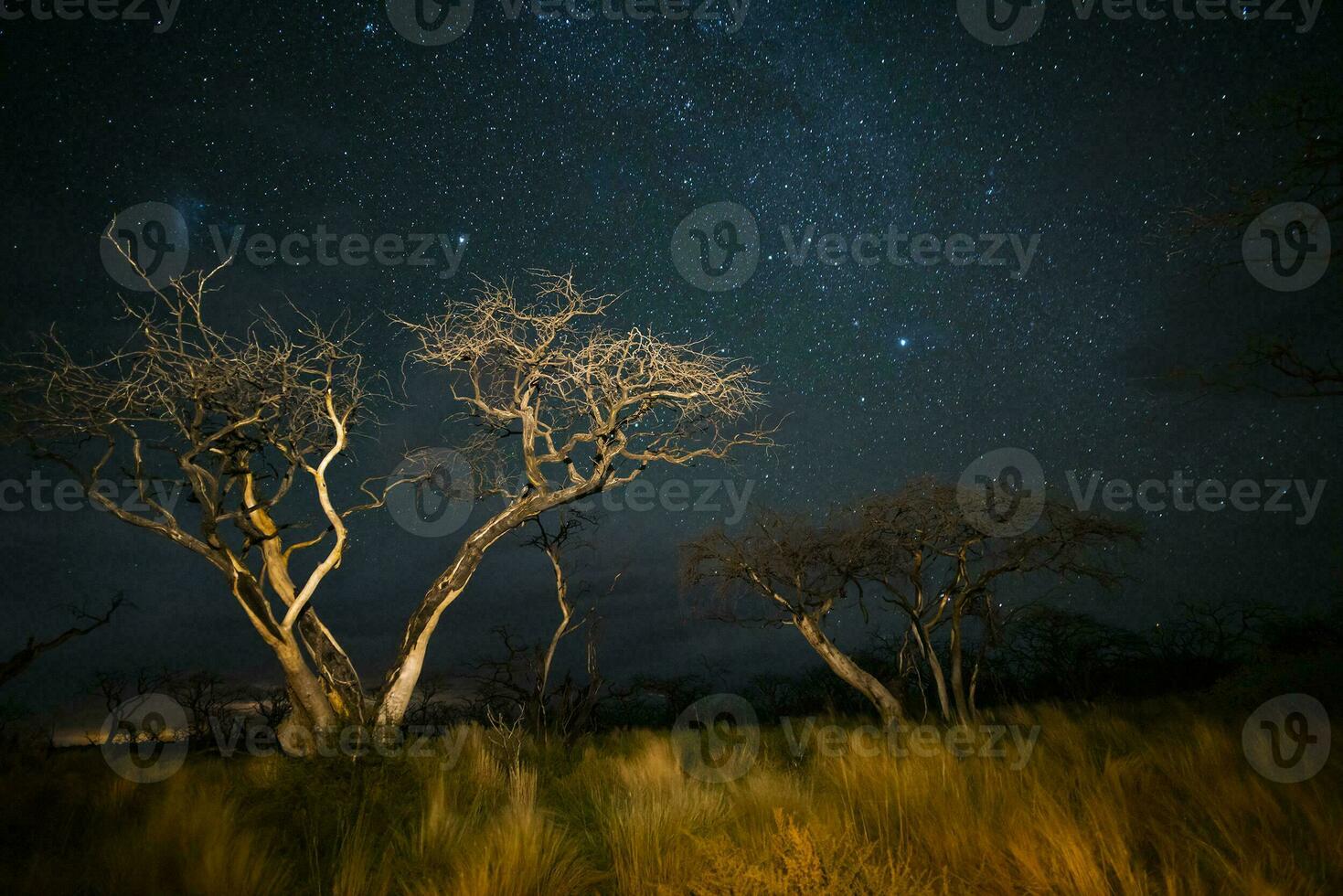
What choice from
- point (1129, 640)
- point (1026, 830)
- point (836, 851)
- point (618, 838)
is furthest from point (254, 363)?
point (1129, 640)

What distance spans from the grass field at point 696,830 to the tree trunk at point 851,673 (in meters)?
8.39

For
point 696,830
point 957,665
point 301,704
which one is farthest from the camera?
point 957,665

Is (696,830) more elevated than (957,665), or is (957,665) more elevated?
(696,830)

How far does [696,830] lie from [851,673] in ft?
38.5

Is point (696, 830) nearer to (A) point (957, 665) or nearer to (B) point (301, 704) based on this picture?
(B) point (301, 704)

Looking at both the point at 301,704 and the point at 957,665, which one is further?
the point at 957,665

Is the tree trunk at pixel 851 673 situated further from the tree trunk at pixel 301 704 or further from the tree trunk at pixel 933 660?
the tree trunk at pixel 301 704

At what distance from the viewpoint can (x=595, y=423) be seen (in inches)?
442

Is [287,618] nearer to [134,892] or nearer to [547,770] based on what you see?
[547,770]

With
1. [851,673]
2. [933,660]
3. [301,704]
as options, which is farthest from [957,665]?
[301,704]

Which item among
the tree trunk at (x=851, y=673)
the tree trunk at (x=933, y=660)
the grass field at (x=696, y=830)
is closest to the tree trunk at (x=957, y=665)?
the tree trunk at (x=933, y=660)

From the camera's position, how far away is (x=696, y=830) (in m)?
5.53

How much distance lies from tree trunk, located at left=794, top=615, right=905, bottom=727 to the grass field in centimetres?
839

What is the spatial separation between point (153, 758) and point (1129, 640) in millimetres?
29670
